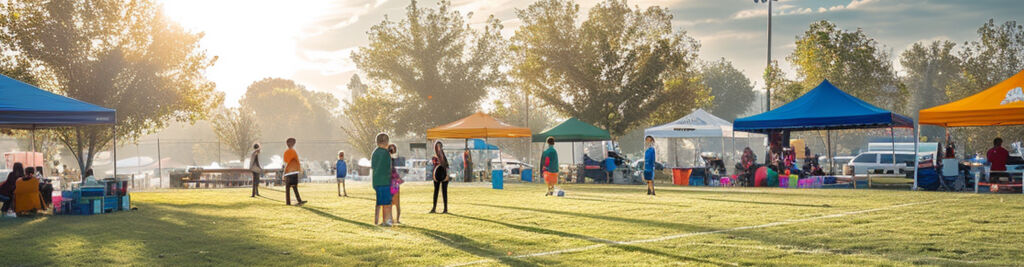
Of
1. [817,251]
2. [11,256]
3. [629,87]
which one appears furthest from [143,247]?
[629,87]

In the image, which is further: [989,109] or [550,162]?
[550,162]

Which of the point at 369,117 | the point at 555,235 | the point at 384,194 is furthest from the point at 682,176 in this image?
the point at 369,117

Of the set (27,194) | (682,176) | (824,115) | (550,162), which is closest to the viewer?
(27,194)

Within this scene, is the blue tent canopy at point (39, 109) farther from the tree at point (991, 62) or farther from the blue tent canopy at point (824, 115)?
the tree at point (991, 62)

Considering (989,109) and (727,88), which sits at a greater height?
(727,88)

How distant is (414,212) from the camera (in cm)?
1454

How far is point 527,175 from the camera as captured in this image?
3167 cm

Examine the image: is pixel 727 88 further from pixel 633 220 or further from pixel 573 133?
pixel 633 220

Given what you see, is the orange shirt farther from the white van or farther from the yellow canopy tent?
the white van

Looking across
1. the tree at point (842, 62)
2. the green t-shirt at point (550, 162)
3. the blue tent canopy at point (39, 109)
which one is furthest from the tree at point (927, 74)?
the blue tent canopy at point (39, 109)

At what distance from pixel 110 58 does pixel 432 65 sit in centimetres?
2021

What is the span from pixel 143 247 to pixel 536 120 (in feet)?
226

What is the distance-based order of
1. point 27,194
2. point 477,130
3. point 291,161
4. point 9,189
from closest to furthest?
point 27,194 < point 9,189 < point 291,161 < point 477,130

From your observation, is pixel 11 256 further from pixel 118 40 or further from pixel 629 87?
pixel 629 87
